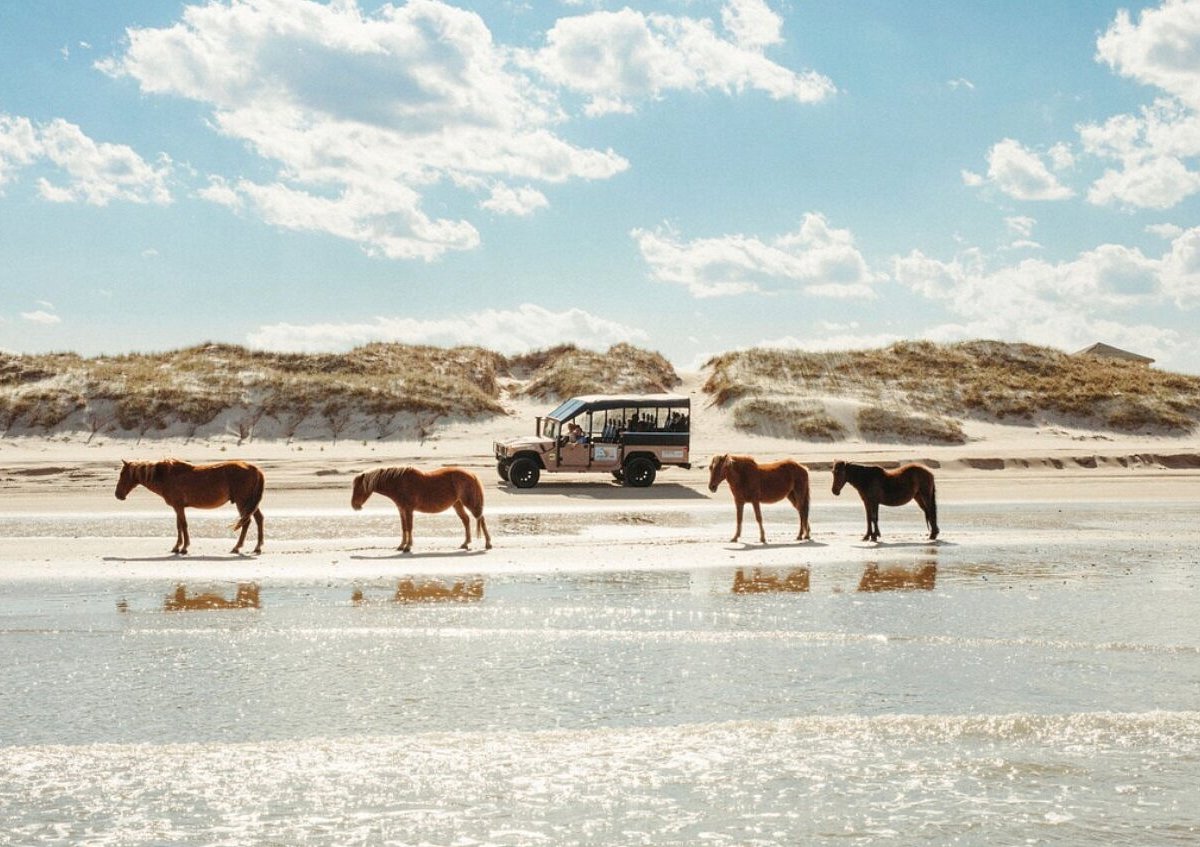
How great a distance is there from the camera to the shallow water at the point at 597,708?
18.2 feet

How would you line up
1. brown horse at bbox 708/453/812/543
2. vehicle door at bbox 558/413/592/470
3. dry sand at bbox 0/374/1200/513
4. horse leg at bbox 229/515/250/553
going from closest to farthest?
horse leg at bbox 229/515/250/553 → brown horse at bbox 708/453/812/543 → dry sand at bbox 0/374/1200/513 → vehicle door at bbox 558/413/592/470

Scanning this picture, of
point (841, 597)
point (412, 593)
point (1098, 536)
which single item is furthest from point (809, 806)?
point (1098, 536)

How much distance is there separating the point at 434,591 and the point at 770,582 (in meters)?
3.77

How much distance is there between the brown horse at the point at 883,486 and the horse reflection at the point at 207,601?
343 inches

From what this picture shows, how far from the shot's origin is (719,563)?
1399 cm

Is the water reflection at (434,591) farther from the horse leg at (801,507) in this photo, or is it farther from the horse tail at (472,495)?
the horse leg at (801,507)

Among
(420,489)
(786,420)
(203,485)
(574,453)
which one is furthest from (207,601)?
(786,420)

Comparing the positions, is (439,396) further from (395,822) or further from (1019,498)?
(395,822)

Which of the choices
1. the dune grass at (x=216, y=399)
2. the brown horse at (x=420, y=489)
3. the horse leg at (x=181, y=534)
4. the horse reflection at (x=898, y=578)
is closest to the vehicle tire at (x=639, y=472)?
the brown horse at (x=420, y=489)

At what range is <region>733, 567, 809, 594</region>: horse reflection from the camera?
1191cm

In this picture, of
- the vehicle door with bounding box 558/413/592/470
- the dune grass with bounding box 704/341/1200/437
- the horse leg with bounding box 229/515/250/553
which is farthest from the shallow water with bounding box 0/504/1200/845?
the dune grass with bounding box 704/341/1200/437

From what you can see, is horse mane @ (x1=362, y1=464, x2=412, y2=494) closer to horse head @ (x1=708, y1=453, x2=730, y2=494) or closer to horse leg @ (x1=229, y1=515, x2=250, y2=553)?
horse leg @ (x1=229, y1=515, x2=250, y2=553)

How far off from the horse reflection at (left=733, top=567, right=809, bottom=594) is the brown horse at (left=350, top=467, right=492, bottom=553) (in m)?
3.78

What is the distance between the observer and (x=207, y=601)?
436 inches
